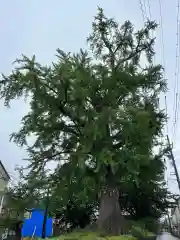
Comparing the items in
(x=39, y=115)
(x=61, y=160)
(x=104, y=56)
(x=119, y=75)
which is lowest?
(x=61, y=160)

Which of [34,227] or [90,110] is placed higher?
[90,110]

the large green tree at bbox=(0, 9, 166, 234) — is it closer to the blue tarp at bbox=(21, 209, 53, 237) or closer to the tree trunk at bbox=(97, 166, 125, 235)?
the tree trunk at bbox=(97, 166, 125, 235)

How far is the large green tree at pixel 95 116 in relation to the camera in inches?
496

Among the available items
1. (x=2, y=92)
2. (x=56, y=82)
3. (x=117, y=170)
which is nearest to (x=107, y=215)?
(x=117, y=170)

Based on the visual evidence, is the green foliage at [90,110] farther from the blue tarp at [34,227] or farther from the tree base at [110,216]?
the blue tarp at [34,227]

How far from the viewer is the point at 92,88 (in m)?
14.0

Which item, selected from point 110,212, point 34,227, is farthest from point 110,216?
point 34,227

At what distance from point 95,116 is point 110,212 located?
5.23m

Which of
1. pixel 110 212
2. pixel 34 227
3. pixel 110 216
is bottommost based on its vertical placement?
pixel 34 227

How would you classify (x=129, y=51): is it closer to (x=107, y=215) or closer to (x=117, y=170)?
(x=117, y=170)

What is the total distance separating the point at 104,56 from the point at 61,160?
8.22m

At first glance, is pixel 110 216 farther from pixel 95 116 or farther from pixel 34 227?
pixel 34 227

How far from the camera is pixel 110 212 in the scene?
1365 centimetres

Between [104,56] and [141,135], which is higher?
[104,56]
